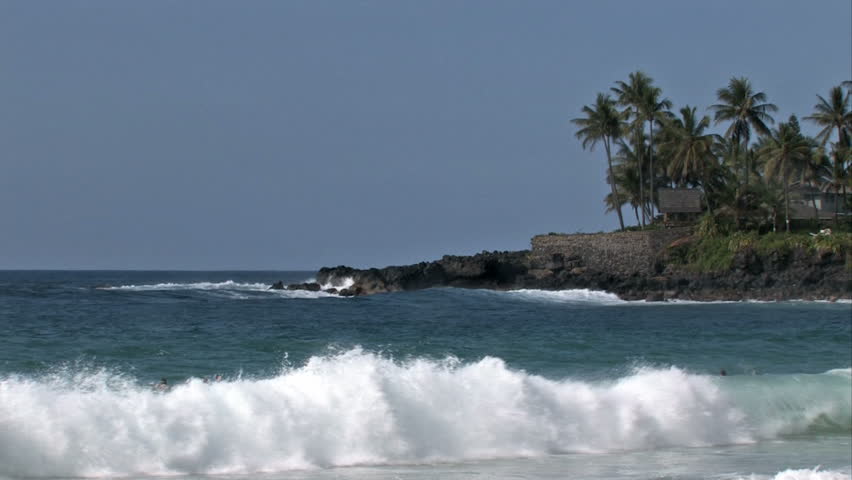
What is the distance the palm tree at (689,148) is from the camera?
50.2 metres

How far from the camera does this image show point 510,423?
11602 millimetres

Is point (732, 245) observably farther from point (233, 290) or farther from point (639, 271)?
point (233, 290)

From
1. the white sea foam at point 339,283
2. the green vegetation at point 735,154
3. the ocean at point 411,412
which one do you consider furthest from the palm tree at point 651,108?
the ocean at point 411,412

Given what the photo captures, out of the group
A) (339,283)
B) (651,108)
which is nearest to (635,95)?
(651,108)

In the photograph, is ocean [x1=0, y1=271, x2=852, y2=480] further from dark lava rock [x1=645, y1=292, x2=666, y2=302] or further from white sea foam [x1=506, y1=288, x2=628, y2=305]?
dark lava rock [x1=645, y1=292, x2=666, y2=302]

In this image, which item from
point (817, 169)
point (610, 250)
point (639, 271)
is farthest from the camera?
point (817, 169)

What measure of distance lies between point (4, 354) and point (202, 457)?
775 cm

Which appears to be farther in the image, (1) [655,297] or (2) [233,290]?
(2) [233,290]

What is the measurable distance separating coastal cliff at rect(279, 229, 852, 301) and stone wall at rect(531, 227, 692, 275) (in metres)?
0.05

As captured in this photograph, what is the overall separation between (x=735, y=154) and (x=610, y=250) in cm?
1125

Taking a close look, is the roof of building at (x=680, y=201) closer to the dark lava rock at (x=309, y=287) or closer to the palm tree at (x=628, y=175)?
the palm tree at (x=628, y=175)

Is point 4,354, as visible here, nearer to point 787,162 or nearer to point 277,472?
point 277,472

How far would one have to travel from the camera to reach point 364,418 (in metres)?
11.2

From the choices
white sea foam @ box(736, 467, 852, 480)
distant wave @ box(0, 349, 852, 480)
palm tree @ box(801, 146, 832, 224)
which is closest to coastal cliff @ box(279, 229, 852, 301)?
palm tree @ box(801, 146, 832, 224)
